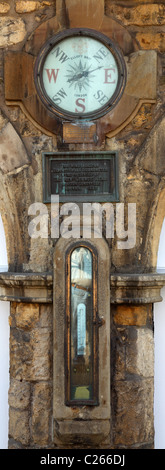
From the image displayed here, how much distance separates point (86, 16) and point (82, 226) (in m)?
1.32

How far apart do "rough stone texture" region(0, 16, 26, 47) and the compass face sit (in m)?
0.22

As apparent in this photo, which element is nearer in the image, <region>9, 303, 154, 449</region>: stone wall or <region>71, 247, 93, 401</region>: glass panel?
<region>71, 247, 93, 401</region>: glass panel

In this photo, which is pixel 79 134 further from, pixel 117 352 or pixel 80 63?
pixel 117 352

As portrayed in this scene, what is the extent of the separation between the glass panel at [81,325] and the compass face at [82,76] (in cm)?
92

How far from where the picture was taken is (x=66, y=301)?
325cm

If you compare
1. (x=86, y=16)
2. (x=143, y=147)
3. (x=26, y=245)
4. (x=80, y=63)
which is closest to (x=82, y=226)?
(x=26, y=245)

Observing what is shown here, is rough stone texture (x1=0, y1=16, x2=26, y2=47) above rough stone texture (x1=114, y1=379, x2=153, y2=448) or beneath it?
above

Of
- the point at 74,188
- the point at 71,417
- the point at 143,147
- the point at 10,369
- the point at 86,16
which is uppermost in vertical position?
the point at 86,16

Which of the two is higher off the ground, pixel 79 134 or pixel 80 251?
pixel 79 134

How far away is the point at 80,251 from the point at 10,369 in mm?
912

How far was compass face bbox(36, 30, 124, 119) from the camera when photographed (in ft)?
10.9

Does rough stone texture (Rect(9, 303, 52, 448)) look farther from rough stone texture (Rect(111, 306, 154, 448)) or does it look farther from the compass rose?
the compass rose
